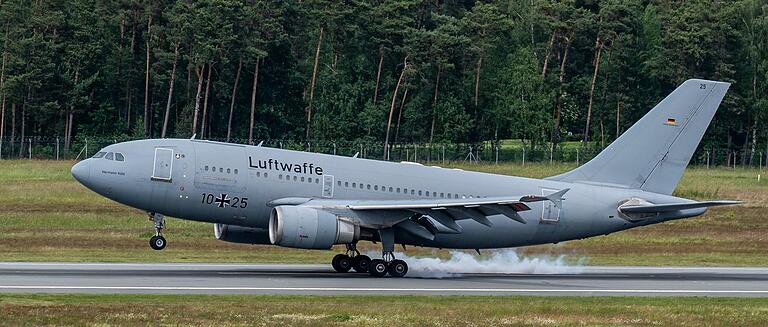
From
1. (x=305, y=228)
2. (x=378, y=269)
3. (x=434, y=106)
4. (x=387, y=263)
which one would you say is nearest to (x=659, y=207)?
(x=387, y=263)

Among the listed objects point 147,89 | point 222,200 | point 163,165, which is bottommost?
point 222,200

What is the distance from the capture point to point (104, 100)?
10556 centimetres

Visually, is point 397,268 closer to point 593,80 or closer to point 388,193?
point 388,193

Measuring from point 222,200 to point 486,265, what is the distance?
10.4 m

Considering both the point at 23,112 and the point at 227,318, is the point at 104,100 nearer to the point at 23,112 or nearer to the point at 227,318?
the point at 23,112

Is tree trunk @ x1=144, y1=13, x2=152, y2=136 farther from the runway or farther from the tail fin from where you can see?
the tail fin

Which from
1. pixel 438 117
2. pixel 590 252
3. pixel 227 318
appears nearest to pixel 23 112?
pixel 438 117

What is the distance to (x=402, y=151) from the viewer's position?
328ft

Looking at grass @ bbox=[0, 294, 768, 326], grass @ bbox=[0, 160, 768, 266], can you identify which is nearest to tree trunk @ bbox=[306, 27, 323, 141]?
grass @ bbox=[0, 160, 768, 266]

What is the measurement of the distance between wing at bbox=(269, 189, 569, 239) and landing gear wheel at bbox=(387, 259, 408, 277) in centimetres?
104

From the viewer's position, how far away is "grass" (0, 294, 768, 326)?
28.1 meters

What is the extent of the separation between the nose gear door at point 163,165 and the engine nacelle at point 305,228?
3.28 m

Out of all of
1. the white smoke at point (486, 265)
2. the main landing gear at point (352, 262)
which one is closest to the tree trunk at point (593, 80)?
the white smoke at point (486, 265)

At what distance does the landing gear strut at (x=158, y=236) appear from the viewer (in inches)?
1562
